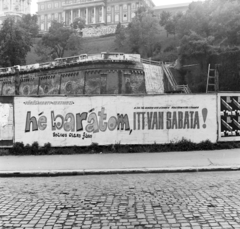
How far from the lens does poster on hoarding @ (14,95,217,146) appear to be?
37.9ft

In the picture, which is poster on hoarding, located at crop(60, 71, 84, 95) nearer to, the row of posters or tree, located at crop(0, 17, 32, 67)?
the row of posters

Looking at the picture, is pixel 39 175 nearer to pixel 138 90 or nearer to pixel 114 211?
pixel 114 211

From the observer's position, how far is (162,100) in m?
11.6

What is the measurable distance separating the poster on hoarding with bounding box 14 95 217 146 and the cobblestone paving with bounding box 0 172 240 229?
3.79m

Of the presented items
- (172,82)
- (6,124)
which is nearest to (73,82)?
(172,82)

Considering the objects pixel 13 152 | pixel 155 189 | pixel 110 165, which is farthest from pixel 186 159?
pixel 13 152

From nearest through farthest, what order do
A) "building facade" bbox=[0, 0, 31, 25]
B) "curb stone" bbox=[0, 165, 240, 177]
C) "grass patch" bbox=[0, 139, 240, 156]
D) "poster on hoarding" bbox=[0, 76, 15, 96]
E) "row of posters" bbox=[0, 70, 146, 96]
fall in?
1. "curb stone" bbox=[0, 165, 240, 177]
2. "grass patch" bbox=[0, 139, 240, 156]
3. "row of posters" bbox=[0, 70, 146, 96]
4. "poster on hoarding" bbox=[0, 76, 15, 96]
5. "building facade" bbox=[0, 0, 31, 25]

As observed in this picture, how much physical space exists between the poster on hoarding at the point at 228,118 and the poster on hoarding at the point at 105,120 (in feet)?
1.99

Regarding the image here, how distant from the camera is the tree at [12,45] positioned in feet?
227

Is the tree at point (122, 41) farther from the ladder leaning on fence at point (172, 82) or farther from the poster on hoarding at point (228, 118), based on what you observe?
the poster on hoarding at point (228, 118)

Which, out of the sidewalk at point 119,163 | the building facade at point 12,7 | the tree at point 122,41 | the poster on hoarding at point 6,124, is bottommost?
the sidewalk at point 119,163

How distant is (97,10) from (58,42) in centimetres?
5825

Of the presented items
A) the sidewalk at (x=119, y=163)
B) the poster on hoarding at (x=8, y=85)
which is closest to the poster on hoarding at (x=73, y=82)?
the poster on hoarding at (x=8, y=85)

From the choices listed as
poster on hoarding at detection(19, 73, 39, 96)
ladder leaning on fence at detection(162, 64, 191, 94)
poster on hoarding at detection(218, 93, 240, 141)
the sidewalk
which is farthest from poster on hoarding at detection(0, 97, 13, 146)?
ladder leaning on fence at detection(162, 64, 191, 94)
